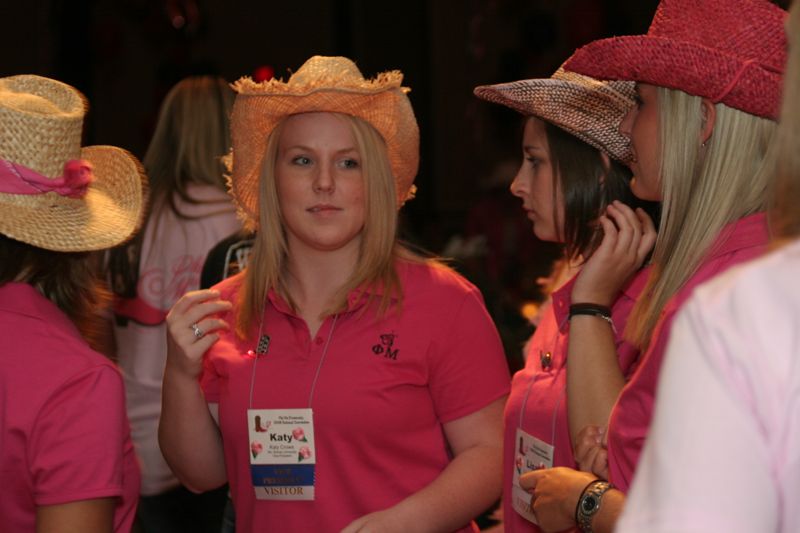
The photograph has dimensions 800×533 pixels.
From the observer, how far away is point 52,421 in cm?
193

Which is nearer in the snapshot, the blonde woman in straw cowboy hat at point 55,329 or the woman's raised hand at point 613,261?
the blonde woman in straw cowboy hat at point 55,329

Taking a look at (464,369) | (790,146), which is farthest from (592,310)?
(790,146)

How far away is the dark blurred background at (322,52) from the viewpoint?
7.58 m

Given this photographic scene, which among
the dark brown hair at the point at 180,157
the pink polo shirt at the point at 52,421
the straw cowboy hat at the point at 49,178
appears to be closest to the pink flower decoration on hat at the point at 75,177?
the straw cowboy hat at the point at 49,178

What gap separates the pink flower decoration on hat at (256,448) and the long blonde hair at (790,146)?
5.52 ft

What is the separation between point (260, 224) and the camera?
9.12ft

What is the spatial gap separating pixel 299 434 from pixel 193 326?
0.34 meters

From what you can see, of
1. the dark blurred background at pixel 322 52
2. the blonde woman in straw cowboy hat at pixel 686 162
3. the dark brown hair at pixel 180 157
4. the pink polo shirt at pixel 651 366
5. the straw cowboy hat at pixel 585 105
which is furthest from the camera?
the dark blurred background at pixel 322 52

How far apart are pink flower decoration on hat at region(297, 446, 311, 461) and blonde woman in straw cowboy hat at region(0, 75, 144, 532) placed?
43 centimetres

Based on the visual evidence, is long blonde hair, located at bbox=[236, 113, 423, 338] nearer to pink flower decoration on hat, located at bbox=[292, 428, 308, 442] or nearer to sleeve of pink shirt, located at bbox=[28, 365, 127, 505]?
pink flower decoration on hat, located at bbox=[292, 428, 308, 442]

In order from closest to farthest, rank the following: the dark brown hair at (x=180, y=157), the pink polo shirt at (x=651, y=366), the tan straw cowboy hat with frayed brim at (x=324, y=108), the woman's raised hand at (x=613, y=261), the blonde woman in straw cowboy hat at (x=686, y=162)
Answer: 1. the pink polo shirt at (x=651, y=366)
2. the blonde woman in straw cowboy hat at (x=686, y=162)
3. the woman's raised hand at (x=613, y=261)
4. the tan straw cowboy hat with frayed brim at (x=324, y=108)
5. the dark brown hair at (x=180, y=157)

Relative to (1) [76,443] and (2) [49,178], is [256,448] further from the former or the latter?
(2) [49,178]

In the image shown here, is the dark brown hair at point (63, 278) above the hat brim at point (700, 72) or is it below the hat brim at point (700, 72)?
below

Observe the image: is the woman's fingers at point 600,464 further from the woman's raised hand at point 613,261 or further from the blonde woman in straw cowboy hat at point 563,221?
the woman's raised hand at point 613,261
